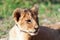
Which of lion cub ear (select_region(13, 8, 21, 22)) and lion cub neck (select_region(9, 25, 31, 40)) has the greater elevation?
lion cub ear (select_region(13, 8, 21, 22))

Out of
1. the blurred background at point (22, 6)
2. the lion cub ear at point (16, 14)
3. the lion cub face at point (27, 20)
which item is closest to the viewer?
the lion cub face at point (27, 20)

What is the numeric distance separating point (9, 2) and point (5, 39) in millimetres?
2496

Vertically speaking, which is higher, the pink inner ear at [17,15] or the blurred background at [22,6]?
the pink inner ear at [17,15]

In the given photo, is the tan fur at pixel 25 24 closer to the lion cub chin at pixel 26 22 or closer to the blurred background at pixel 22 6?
the lion cub chin at pixel 26 22

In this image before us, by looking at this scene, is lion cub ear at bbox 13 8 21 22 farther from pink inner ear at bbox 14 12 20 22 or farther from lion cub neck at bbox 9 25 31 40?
lion cub neck at bbox 9 25 31 40

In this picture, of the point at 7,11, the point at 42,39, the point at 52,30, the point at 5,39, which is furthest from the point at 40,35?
the point at 7,11

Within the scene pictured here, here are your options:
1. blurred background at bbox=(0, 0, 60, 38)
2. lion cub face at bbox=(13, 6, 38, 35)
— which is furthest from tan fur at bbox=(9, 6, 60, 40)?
blurred background at bbox=(0, 0, 60, 38)

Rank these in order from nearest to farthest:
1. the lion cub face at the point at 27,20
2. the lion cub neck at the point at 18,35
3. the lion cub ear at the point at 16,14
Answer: the lion cub face at the point at 27,20 → the lion cub ear at the point at 16,14 → the lion cub neck at the point at 18,35

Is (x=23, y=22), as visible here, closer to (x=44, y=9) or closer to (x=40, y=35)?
(x=40, y=35)

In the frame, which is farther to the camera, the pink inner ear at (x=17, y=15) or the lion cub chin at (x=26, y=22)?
the pink inner ear at (x=17, y=15)

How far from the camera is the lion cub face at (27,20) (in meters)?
5.85

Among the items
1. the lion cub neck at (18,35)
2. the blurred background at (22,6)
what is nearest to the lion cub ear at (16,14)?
the lion cub neck at (18,35)

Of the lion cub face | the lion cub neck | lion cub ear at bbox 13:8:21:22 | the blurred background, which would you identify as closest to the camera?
the lion cub face

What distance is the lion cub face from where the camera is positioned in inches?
230
